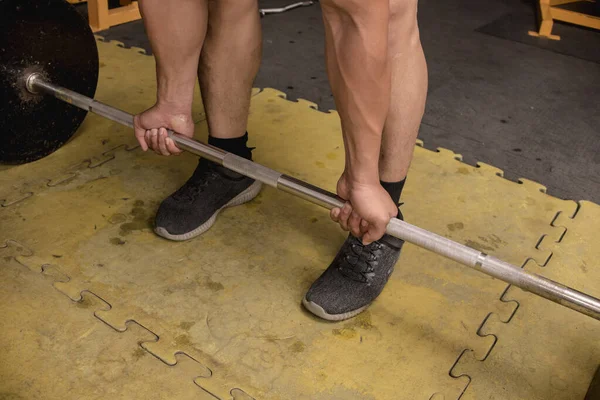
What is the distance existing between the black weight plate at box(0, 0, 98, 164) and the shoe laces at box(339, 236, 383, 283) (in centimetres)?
84

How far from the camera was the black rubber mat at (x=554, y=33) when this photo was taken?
2.59 m

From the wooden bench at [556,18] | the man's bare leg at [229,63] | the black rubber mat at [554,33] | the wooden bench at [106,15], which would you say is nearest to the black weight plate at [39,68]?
the man's bare leg at [229,63]

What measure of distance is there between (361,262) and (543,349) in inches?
14.5

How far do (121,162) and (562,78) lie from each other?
67.0 inches

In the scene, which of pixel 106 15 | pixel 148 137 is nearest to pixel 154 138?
pixel 148 137

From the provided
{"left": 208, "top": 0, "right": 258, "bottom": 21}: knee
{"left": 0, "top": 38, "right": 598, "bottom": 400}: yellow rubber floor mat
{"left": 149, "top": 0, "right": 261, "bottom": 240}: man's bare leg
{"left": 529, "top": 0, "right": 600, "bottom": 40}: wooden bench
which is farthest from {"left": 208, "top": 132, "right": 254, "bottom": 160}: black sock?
{"left": 529, "top": 0, "right": 600, "bottom": 40}: wooden bench

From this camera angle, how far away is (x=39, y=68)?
1414mm

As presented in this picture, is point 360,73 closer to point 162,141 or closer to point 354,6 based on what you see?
point 354,6

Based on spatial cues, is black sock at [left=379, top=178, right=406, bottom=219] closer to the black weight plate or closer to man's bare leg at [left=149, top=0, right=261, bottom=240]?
man's bare leg at [left=149, top=0, right=261, bottom=240]

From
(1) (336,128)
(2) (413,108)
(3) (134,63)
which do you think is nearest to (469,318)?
(2) (413,108)

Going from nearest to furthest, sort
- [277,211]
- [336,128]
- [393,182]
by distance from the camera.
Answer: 1. [393,182]
2. [277,211]
3. [336,128]

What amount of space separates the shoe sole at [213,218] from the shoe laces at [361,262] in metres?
0.34

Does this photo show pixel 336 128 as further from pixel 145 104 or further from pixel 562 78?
pixel 562 78

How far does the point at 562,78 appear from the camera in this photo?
2305mm
